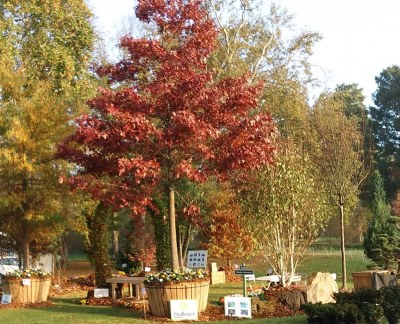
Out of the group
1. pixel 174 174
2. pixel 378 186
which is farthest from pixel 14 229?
pixel 378 186

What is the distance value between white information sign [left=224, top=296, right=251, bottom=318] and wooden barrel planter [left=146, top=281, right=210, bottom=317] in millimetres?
632

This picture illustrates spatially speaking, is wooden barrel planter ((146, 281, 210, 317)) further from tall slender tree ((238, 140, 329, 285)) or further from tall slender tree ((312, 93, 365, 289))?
tall slender tree ((312, 93, 365, 289))

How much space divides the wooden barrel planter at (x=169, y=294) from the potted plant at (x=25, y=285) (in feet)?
14.7

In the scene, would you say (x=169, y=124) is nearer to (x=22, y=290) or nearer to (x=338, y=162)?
(x=22, y=290)

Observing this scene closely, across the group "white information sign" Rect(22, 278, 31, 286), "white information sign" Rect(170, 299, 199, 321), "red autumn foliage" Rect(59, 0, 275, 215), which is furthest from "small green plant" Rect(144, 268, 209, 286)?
"white information sign" Rect(22, 278, 31, 286)

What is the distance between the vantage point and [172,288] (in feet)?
41.8

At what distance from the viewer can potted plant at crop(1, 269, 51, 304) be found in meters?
16.1

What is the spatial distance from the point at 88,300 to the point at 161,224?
414 cm

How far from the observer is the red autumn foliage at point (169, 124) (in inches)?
519

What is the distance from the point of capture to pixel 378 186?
2897 centimetres

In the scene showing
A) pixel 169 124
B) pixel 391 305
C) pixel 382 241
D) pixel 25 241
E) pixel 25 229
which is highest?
pixel 169 124

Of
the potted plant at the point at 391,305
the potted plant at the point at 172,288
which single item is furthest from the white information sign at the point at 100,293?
the potted plant at the point at 391,305

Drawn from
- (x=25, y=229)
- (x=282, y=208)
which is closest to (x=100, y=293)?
(x=25, y=229)

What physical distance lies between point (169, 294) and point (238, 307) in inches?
55.5
